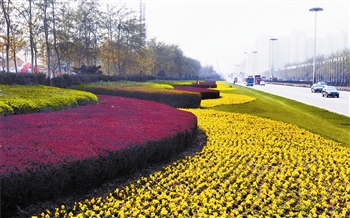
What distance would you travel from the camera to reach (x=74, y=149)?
4910 millimetres

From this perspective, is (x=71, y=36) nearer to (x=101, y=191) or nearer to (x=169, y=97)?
(x=169, y=97)

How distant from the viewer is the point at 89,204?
172 inches

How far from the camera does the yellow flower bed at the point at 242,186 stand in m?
4.40

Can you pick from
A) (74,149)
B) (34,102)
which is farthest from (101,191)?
(34,102)

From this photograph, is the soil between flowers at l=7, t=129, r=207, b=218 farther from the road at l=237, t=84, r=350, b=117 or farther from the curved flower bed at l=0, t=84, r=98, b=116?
the road at l=237, t=84, r=350, b=117

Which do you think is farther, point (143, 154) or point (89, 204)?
point (143, 154)

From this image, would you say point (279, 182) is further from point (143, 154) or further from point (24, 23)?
point (24, 23)

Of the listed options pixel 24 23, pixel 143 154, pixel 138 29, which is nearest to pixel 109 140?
pixel 143 154

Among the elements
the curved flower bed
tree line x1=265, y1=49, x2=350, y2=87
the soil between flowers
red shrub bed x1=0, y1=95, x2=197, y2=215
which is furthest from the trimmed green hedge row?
tree line x1=265, y1=49, x2=350, y2=87

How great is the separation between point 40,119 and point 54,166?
3.08 meters

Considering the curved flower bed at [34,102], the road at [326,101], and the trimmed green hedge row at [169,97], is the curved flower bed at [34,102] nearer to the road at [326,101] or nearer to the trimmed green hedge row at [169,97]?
the trimmed green hedge row at [169,97]

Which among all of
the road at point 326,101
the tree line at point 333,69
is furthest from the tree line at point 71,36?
the tree line at point 333,69

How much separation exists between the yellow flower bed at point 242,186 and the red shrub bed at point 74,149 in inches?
11.3

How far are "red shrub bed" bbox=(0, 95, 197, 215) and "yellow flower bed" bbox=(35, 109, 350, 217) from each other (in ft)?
0.94
